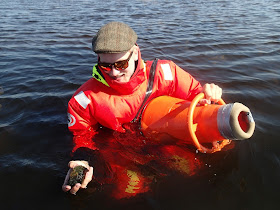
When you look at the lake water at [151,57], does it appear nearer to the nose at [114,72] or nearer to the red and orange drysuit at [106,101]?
the red and orange drysuit at [106,101]

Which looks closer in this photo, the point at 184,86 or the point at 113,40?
the point at 113,40

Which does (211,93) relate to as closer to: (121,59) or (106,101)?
(121,59)

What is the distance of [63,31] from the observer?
1041cm

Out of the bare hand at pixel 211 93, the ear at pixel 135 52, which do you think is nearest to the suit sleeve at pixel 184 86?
the ear at pixel 135 52

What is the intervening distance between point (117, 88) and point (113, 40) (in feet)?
2.32

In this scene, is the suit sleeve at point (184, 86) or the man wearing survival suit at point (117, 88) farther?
the suit sleeve at point (184, 86)

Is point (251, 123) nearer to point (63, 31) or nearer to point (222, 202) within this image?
point (222, 202)

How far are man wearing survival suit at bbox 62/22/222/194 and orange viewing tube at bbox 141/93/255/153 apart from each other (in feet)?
0.70

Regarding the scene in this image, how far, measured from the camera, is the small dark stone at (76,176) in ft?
8.46

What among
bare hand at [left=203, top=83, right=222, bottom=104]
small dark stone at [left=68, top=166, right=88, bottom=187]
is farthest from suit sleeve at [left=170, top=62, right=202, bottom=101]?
small dark stone at [left=68, top=166, right=88, bottom=187]

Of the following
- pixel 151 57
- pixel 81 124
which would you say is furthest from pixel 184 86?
pixel 151 57

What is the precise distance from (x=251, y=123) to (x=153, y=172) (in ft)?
4.32

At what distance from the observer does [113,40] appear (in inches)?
104

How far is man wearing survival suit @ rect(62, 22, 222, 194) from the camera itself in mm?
2730
